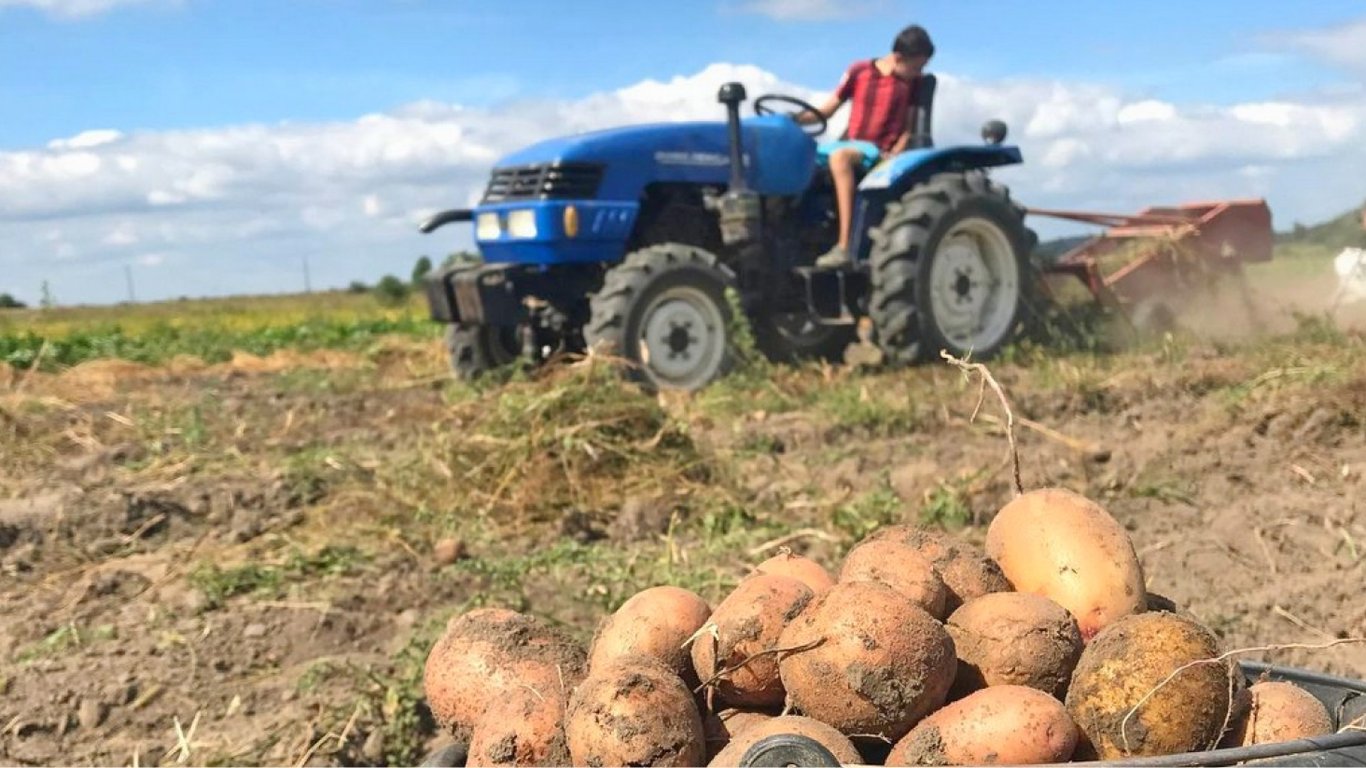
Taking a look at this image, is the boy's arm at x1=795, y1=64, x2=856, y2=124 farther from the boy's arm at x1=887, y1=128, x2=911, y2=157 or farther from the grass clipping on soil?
the grass clipping on soil

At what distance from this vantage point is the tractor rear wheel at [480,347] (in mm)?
9547

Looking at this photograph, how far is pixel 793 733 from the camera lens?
1.76m

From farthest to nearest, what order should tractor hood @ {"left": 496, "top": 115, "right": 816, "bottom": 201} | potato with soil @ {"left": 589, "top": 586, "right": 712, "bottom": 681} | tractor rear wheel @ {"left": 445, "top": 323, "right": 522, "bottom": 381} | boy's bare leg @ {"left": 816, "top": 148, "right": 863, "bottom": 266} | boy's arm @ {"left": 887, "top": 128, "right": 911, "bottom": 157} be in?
boy's arm @ {"left": 887, "top": 128, "right": 911, "bottom": 157} < tractor rear wheel @ {"left": 445, "top": 323, "right": 522, "bottom": 381} < boy's bare leg @ {"left": 816, "top": 148, "right": 863, "bottom": 266} < tractor hood @ {"left": 496, "top": 115, "right": 816, "bottom": 201} < potato with soil @ {"left": 589, "top": 586, "right": 712, "bottom": 681}

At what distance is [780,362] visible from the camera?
9977 millimetres

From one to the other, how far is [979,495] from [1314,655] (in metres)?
1.58

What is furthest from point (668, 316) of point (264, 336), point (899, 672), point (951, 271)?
point (264, 336)

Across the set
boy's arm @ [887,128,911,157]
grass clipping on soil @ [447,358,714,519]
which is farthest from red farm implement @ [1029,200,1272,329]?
grass clipping on soil @ [447,358,714,519]

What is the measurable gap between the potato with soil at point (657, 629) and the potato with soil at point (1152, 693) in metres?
0.59

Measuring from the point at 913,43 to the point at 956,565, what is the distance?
7.67 m

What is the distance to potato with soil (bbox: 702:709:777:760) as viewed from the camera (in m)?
2.00

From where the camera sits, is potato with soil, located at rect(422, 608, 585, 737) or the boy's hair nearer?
potato with soil, located at rect(422, 608, 585, 737)

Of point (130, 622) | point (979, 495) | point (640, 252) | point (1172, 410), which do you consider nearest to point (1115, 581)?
point (979, 495)

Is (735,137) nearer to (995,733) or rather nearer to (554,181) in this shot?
(554,181)

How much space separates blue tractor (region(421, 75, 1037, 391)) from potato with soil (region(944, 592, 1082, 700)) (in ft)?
20.5
